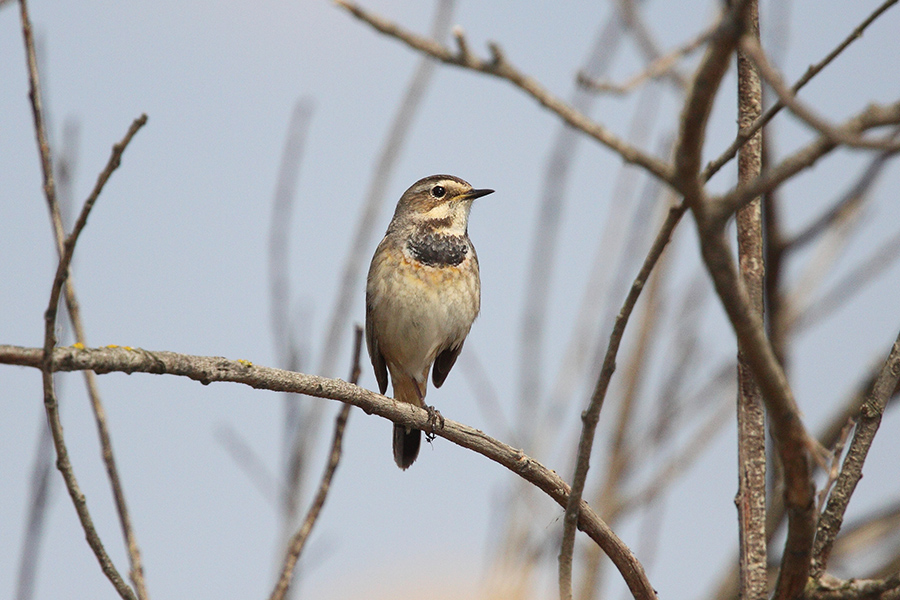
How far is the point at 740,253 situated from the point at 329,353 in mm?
2057

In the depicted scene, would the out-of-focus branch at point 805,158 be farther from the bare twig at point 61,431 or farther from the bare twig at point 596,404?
the bare twig at point 61,431

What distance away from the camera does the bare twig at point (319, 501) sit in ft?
11.6

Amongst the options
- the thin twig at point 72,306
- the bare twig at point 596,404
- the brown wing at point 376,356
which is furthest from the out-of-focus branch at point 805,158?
Result: the brown wing at point 376,356

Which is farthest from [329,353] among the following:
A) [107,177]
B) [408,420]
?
[107,177]

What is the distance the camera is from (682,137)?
191 centimetres

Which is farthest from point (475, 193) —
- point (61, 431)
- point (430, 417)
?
point (61, 431)

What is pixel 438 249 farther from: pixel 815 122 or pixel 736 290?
pixel 815 122

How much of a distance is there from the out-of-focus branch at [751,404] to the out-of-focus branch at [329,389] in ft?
1.44

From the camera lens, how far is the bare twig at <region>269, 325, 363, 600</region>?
3521 mm

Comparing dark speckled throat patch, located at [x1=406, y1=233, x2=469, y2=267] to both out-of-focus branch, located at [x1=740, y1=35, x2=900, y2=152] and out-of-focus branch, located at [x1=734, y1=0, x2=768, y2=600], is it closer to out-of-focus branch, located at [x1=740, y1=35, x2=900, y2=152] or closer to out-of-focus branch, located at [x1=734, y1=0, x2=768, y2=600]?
out-of-focus branch, located at [x1=734, y1=0, x2=768, y2=600]

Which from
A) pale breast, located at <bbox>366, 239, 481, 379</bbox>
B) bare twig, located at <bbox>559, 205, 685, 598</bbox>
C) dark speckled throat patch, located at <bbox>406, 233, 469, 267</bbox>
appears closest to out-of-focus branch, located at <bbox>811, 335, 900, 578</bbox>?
bare twig, located at <bbox>559, 205, 685, 598</bbox>

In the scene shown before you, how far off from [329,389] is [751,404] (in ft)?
5.03

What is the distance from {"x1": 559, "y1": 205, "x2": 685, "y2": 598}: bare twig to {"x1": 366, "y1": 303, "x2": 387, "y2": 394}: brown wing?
3.85m

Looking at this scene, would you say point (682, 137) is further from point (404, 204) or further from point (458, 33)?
point (404, 204)
